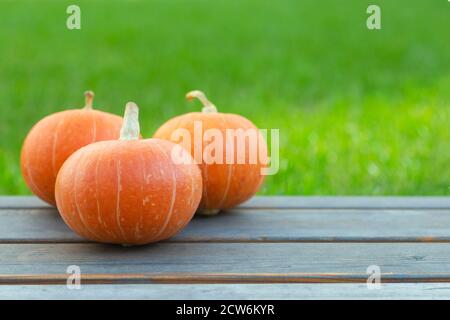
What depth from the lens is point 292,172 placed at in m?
2.86

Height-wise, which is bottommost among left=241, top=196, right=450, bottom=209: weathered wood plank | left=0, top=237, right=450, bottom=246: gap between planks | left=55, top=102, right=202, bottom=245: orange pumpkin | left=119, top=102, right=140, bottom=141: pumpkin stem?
left=241, top=196, right=450, bottom=209: weathered wood plank

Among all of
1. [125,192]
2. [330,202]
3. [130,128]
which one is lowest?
[330,202]

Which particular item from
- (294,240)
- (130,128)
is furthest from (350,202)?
(130,128)

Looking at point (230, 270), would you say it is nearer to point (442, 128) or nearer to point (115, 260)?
point (115, 260)

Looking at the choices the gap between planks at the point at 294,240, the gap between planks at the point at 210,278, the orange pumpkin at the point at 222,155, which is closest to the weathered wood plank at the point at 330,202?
the orange pumpkin at the point at 222,155

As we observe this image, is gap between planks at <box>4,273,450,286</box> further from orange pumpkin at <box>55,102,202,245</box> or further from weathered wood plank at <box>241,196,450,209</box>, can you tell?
weathered wood plank at <box>241,196,450,209</box>

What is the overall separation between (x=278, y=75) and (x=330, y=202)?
3346 millimetres

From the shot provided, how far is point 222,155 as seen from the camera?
1593 mm

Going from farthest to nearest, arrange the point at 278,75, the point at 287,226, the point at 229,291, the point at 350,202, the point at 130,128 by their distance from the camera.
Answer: the point at 278,75 → the point at 350,202 → the point at 287,226 → the point at 130,128 → the point at 229,291

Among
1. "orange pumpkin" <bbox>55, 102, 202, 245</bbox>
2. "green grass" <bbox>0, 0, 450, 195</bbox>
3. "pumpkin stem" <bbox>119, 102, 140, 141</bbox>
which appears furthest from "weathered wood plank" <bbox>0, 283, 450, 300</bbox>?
"green grass" <bbox>0, 0, 450, 195</bbox>

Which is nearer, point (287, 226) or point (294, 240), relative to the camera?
point (294, 240)

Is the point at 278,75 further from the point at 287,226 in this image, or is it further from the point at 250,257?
the point at 250,257

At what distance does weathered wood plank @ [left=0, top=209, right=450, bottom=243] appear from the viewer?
1457 mm
